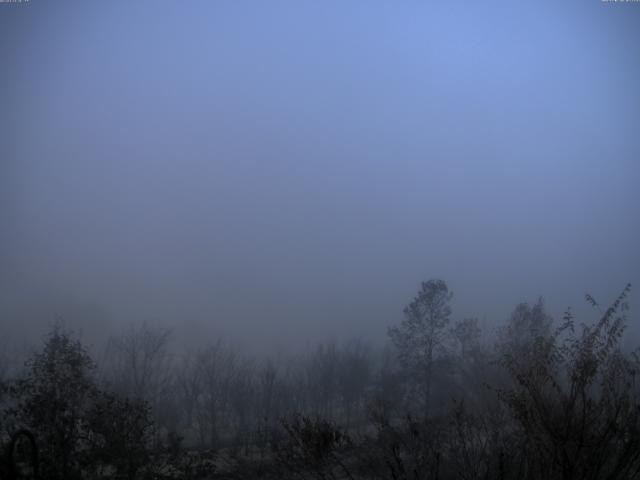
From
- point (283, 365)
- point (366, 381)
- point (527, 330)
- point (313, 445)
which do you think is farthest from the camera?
point (283, 365)

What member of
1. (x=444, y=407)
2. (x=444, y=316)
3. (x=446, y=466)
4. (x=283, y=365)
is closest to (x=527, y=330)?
(x=444, y=316)

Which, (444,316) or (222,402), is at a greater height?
(444,316)

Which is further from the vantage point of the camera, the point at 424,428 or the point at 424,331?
the point at 424,331

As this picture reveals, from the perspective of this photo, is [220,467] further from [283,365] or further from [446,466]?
[283,365]

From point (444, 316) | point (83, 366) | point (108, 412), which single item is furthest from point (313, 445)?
point (444, 316)

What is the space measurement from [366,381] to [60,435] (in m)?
45.0

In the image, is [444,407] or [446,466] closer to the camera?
[446,466]

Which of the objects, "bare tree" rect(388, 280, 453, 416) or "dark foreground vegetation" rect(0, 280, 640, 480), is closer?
"dark foreground vegetation" rect(0, 280, 640, 480)

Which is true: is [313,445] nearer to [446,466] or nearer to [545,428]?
[545,428]

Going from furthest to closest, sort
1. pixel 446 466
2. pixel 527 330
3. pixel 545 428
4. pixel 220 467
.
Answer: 1. pixel 527 330
2. pixel 220 467
3. pixel 446 466
4. pixel 545 428

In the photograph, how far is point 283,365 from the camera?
8506cm

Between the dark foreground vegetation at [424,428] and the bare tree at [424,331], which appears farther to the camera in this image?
the bare tree at [424,331]

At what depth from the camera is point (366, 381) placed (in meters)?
53.0

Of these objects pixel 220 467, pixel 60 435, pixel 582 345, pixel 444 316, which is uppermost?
pixel 444 316
